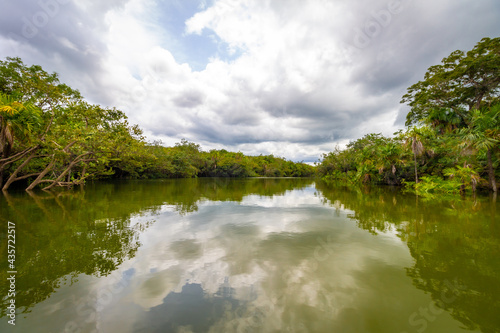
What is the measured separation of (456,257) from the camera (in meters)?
4.41

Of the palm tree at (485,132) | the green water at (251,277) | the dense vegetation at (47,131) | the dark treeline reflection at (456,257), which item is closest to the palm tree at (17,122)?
the dense vegetation at (47,131)

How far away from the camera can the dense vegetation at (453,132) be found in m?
14.2

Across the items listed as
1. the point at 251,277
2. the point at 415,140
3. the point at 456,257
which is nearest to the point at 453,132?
the point at 415,140

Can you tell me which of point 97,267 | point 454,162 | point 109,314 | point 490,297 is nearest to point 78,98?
point 97,267

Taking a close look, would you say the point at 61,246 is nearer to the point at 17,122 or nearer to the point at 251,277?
the point at 251,277

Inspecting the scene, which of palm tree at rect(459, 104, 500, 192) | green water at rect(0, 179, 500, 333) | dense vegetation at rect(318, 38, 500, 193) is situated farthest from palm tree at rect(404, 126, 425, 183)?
green water at rect(0, 179, 500, 333)

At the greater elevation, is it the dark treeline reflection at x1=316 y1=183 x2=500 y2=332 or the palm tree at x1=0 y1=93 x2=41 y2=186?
Result: the palm tree at x1=0 y1=93 x2=41 y2=186

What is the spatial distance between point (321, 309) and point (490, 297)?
8.31ft

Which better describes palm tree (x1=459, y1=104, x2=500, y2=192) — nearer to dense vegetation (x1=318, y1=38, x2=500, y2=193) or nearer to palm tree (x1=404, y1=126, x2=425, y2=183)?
dense vegetation (x1=318, y1=38, x2=500, y2=193)

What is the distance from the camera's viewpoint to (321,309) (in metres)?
2.77

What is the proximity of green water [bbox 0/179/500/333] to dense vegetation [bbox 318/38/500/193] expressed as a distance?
1131 cm

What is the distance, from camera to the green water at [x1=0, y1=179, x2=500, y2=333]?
8.36ft

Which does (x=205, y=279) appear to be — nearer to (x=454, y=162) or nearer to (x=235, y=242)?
(x=235, y=242)

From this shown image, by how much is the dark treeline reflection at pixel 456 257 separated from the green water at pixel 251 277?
0.08ft
